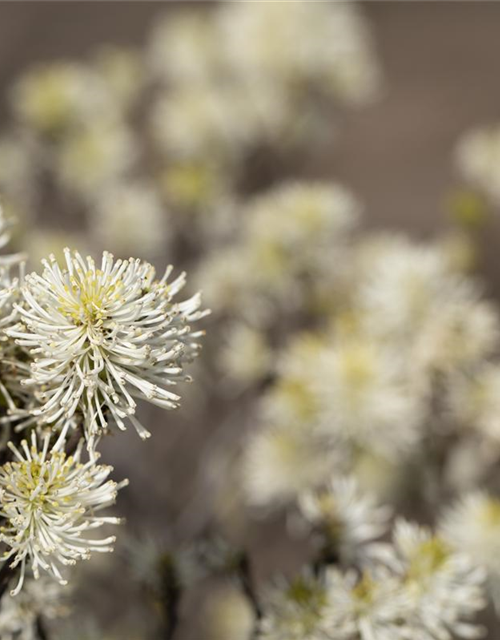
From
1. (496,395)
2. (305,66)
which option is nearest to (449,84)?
(305,66)

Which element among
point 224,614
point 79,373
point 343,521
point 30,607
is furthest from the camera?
point 224,614

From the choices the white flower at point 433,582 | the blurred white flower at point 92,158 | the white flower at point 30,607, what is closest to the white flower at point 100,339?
the white flower at point 30,607

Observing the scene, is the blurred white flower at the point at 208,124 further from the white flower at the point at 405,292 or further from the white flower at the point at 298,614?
the white flower at the point at 298,614

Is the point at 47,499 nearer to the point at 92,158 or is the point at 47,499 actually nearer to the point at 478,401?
the point at 478,401

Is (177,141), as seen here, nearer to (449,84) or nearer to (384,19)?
(449,84)

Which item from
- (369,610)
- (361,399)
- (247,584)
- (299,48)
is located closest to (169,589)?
(247,584)

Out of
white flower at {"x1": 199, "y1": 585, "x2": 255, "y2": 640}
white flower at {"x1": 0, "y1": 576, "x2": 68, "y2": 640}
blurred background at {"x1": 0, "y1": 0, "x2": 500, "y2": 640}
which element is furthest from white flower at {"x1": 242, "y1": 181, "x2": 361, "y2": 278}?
white flower at {"x1": 0, "y1": 576, "x2": 68, "y2": 640}
